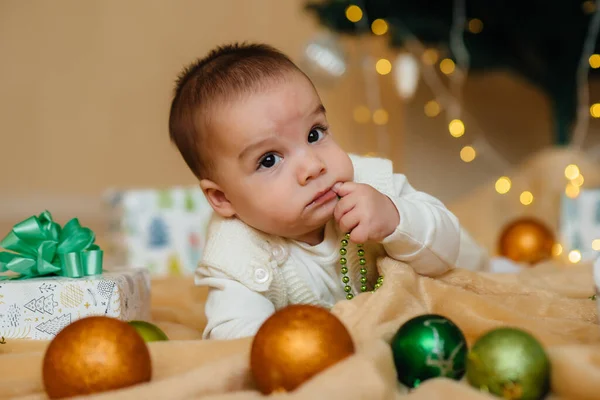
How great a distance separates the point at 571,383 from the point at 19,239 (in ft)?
2.76

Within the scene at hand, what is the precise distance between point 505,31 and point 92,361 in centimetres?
191

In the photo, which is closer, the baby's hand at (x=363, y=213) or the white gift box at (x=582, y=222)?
the baby's hand at (x=363, y=213)

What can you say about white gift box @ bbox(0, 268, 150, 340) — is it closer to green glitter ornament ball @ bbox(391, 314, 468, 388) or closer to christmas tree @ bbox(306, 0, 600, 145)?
green glitter ornament ball @ bbox(391, 314, 468, 388)

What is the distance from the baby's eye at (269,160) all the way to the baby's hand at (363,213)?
9 cm

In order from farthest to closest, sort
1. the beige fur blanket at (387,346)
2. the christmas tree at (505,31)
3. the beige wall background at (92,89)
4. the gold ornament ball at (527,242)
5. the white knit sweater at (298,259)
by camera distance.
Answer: the beige wall background at (92,89), the christmas tree at (505,31), the gold ornament ball at (527,242), the white knit sweater at (298,259), the beige fur blanket at (387,346)

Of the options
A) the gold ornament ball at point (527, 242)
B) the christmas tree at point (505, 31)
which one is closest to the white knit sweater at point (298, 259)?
the gold ornament ball at point (527, 242)

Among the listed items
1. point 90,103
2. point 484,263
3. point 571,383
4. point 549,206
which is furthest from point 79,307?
point 90,103

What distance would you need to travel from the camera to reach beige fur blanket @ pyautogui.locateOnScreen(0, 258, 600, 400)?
60 cm

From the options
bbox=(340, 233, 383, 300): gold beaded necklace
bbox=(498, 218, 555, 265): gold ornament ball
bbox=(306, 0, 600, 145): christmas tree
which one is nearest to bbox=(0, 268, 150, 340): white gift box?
bbox=(340, 233, 383, 300): gold beaded necklace

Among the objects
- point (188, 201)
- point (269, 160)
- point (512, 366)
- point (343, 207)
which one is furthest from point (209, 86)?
point (188, 201)

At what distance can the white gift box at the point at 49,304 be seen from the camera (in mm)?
990

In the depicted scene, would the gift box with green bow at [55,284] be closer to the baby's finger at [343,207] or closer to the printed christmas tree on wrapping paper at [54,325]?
the printed christmas tree on wrapping paper at [54,325]

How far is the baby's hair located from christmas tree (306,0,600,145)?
1221 mm

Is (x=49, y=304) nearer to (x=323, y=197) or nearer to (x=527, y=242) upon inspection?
(x=323, y=197)
